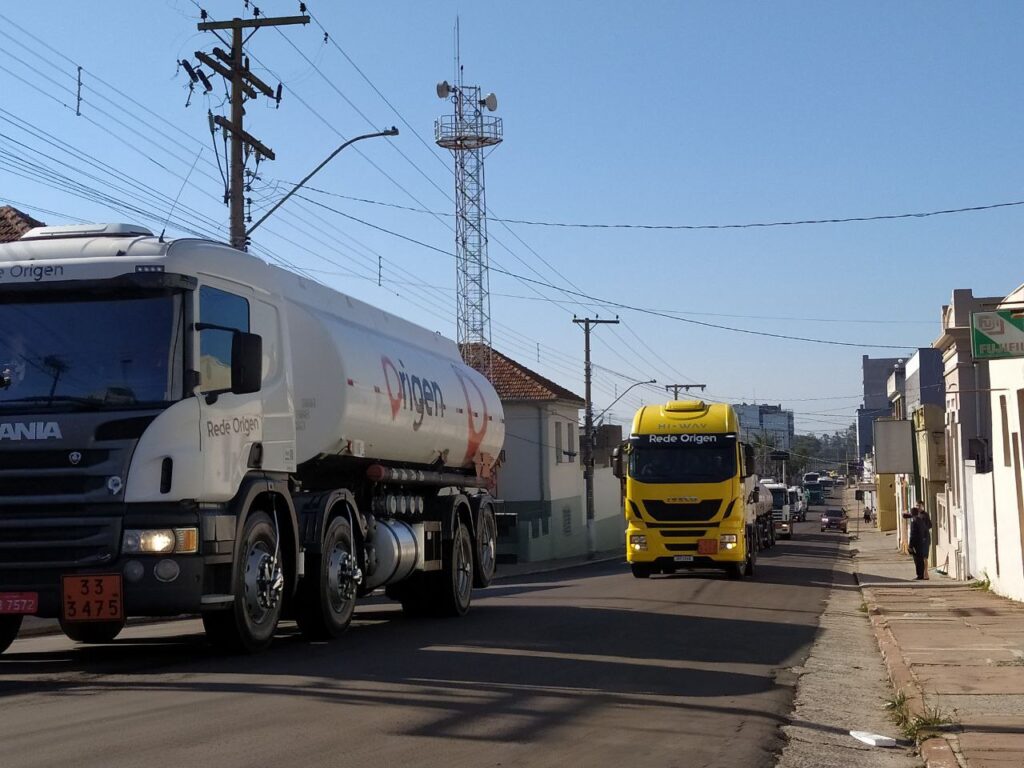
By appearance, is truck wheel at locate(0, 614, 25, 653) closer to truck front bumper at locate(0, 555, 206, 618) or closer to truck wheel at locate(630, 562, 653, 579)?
truck front bumper at locate(0, 555, 206, 618)

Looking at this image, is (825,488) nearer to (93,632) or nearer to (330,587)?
(330,587)

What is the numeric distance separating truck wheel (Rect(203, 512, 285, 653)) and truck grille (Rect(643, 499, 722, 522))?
636 inches

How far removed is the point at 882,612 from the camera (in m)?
20.1

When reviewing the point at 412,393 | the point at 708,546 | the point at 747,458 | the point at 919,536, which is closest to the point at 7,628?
the point at 412,393

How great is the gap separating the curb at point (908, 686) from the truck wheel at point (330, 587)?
5.44 m

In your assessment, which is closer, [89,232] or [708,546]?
[89,232]

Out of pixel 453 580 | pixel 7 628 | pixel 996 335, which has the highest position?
pixel 996 335

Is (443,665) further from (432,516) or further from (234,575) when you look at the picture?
(432,516)

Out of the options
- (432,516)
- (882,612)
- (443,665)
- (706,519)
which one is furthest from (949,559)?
Answer: (443,665)

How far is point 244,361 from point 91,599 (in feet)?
7.43

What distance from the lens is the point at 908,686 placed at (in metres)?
11.1

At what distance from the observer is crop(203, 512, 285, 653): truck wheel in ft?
36.1

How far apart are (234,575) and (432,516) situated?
253 inches

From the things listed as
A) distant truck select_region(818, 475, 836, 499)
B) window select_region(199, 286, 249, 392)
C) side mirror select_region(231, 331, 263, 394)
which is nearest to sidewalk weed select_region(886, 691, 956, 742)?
side mirror select_region(231, 331, 263, 394)
